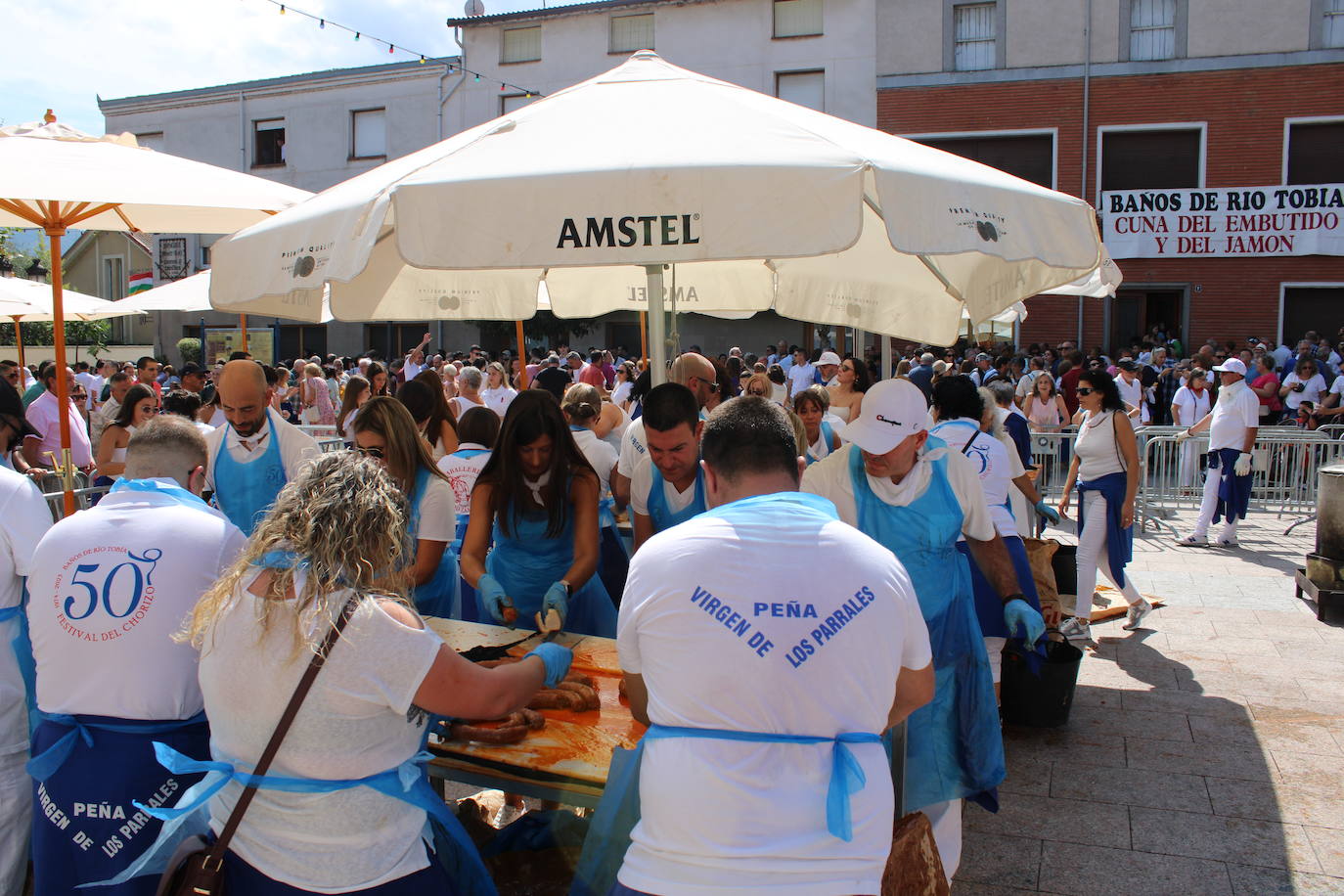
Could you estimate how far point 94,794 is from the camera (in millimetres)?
2676

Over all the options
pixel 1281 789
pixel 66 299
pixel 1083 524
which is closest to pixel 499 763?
pixel 1281 789

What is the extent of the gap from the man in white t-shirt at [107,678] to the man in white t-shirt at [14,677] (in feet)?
1.65

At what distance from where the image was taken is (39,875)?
2727mm

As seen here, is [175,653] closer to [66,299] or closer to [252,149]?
[66,299]

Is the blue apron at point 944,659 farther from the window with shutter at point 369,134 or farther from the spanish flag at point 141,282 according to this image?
the window with shutter at point 369,134

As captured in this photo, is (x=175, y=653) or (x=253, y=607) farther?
(x=175, y=653)

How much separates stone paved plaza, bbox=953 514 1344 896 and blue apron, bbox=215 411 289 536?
3.42 metres

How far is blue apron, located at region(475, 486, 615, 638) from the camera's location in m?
4.18

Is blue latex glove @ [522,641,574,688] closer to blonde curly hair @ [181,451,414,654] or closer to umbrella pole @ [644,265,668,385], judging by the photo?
blonde curly hair @ [181,451,414,654]

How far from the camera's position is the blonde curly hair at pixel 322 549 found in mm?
2219

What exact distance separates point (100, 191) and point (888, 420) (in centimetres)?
376

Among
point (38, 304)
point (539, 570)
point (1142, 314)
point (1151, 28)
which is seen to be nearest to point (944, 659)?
point (539, 570)

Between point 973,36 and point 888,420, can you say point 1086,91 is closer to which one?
point 973,36

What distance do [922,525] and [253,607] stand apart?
2.23 meters
